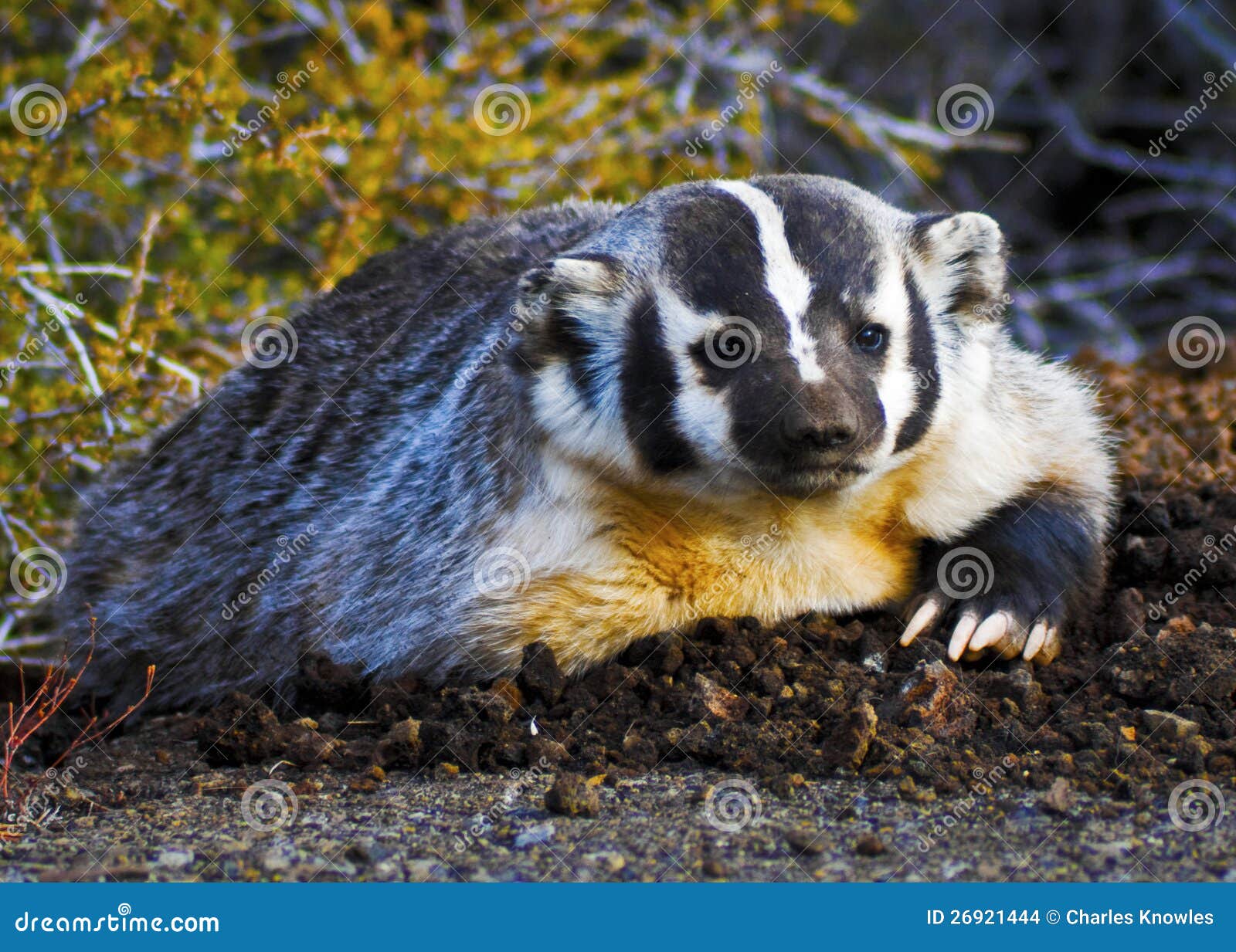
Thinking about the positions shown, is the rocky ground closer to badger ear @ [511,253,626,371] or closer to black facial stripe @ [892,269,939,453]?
black facial stripe @ [892,269,939,453]

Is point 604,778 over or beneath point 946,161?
beneath

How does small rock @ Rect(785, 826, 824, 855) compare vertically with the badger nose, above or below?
below

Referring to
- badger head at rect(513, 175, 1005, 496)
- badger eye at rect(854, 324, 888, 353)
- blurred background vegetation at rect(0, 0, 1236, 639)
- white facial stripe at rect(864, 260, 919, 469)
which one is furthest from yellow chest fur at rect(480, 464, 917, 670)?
blurred background vegetation at rect(0, 0, 1236, 639)

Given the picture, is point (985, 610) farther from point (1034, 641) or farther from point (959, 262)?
point (959, 262)

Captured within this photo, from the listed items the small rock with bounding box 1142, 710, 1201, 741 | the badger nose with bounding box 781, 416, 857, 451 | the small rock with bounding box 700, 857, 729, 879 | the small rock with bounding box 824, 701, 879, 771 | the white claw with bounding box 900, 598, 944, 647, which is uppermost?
the badger nose with bounding box 781, 416, 857, 451

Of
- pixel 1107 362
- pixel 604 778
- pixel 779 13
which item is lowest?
pixel 604 778

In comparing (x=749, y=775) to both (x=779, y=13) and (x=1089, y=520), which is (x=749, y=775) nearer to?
(x=1089, y=520)

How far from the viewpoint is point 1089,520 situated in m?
3.53

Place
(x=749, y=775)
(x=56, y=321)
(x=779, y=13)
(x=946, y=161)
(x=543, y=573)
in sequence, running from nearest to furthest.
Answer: (x=749, y=775)
(x=543, y=573)
(x=56, y=321)
(x=779, y=13)
(x=946, y=161)

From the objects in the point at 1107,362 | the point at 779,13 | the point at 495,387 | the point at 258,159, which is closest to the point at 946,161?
the point at 779,13

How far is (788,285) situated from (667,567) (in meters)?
0.73

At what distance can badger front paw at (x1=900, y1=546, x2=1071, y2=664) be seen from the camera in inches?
128

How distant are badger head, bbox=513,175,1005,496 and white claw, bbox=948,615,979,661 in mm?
420

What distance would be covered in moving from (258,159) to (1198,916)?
359cm
